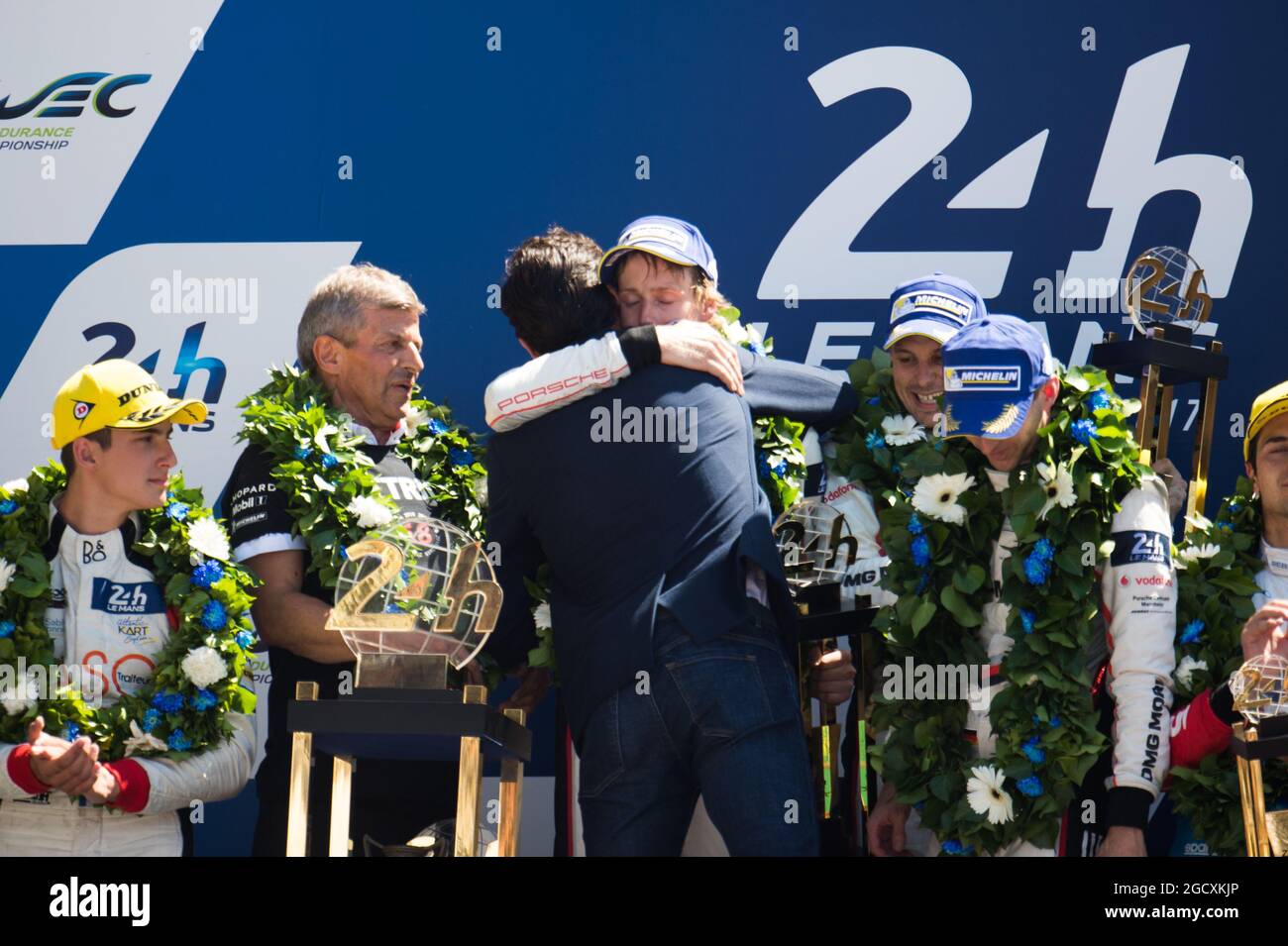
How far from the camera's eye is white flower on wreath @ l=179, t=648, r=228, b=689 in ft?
12.3

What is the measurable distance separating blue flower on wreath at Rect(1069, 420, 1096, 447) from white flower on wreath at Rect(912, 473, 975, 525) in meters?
0.26

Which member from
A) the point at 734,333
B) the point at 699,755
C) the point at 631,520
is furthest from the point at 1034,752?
the point at 734,333

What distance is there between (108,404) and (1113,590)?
2.22 m

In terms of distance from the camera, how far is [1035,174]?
16.9 feet

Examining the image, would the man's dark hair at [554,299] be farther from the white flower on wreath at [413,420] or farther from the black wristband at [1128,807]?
the black wristband at [1128,807]

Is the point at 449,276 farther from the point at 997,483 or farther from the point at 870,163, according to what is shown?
the point at 997,483

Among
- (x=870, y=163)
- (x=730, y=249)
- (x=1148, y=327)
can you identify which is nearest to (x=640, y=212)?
(x=730, y=249)

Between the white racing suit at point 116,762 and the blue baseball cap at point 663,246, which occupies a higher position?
the blue baseball cap at point 663,246

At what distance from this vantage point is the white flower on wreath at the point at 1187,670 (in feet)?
12.1

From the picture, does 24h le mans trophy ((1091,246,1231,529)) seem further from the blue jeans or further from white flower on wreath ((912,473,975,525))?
the blue jeans

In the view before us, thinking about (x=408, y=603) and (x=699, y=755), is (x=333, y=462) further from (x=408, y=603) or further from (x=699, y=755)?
(x=699, y=755)

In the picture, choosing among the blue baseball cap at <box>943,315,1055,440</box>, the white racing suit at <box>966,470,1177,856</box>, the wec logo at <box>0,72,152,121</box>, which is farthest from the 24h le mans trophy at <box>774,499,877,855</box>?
the wec logo at <box>0,72,152,121</box>

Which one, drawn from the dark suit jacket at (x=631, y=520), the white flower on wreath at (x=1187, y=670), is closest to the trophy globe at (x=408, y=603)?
the dark suit jacket at (x=631, y=520)

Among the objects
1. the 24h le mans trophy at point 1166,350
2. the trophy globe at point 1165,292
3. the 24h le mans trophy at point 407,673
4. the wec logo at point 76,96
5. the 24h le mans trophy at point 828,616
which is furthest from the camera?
the wec logo at point 76,96
